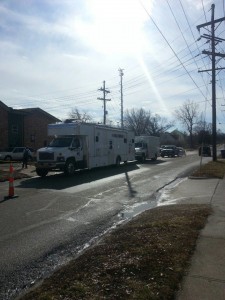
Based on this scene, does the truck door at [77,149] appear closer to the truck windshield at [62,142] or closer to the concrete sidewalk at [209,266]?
the truck windshield at [62,142]

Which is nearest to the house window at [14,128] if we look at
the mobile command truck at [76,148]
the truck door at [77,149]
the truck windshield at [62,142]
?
the mobile command truck at [76,148]

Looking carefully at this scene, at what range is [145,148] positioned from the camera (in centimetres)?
3728

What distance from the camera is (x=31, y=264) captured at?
5988mm

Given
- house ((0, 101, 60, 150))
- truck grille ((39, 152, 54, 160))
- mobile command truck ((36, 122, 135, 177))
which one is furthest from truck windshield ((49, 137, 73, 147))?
house ((0, 101, 60, 150))

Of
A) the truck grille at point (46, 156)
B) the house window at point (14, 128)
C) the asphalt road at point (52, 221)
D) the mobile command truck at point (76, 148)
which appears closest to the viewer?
the asphalt road at point (52, 221)

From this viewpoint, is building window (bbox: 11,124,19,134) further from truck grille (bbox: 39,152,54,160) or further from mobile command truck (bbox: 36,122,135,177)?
truck grille (bbox: 39,152,54,160)

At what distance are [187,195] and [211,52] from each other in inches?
780

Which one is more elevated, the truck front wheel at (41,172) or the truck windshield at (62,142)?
the truck windshield at (62,142)

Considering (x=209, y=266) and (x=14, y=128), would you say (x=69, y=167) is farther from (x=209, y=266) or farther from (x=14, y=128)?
(x=14, y=128)

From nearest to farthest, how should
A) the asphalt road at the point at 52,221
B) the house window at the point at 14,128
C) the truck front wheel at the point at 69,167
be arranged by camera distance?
the asphalt road at the point at 52,221 → the truck front wheel at the point at 69,167 → the house window at the point at 14,128

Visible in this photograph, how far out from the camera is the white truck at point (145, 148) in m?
36.7

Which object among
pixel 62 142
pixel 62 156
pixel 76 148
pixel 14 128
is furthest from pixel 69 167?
pixel 14 128

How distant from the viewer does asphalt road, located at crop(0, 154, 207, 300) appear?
5831 mm

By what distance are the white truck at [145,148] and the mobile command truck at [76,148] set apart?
9.95 m
